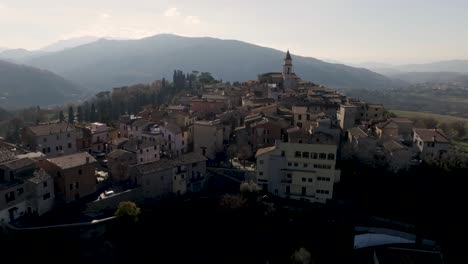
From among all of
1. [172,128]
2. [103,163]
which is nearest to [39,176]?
[103,163]

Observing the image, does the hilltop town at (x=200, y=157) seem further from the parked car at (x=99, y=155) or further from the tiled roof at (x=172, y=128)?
the parked car at (x=99, y=155)

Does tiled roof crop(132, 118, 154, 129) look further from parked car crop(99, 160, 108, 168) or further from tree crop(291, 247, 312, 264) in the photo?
tree crop(291, 247, 312, 264)

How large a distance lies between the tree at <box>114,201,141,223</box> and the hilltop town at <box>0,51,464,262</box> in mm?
2674

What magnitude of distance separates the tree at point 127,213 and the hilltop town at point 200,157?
267 centimetres

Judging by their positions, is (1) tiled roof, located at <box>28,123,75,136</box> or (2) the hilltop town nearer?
(2) the hilltop town

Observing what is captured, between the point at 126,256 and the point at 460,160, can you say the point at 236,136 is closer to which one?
the point at 126,256

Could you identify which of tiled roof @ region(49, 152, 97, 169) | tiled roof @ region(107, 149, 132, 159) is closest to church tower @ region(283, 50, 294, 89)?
tiled roof @ region(107, 149, 132, 159)

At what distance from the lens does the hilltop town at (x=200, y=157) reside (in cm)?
2978

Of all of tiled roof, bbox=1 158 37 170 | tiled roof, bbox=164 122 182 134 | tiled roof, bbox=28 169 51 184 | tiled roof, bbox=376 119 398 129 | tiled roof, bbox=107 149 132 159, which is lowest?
tiled roof, bbox=28 169 51 184

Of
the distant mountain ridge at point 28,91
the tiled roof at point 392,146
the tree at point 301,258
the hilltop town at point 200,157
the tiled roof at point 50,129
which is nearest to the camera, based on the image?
the tree at point 301,258

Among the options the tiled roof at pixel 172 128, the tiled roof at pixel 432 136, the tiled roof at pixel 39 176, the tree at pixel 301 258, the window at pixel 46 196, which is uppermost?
the tiled roof at pixel 432 136

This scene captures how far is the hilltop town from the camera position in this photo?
97.7 feet

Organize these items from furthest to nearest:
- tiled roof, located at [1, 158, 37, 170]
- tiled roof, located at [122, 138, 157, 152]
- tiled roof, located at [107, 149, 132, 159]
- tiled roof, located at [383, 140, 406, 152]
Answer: tiled roof, located at [383, 140, 406, 152], tiled roof, located at [122, 138, 157, 152], tiled roof, located at [107, 149, 132, 159], tiled roof, located at [1, 158, 37, 170]

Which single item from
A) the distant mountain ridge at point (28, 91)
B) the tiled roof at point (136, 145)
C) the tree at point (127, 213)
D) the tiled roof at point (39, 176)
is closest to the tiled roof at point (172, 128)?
the tiled roof at point (136, 145)
